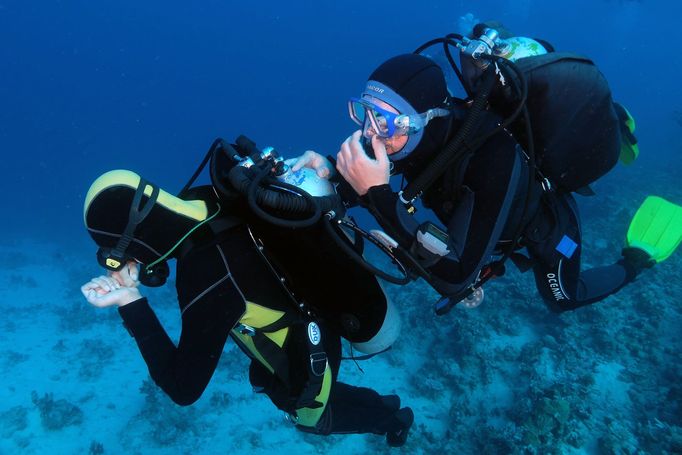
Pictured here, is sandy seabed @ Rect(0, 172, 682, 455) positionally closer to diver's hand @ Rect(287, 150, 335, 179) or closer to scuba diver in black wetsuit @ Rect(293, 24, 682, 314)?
scuba diver in black wetsuit @ Rect(293, 24, 682, 314)

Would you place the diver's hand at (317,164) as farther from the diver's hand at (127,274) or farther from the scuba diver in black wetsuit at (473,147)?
the diver's hand at (127,274)

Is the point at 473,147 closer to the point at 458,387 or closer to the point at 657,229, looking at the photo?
the point at 657,229

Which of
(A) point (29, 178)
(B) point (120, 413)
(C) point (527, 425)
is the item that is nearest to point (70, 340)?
(B) point (120, 413)

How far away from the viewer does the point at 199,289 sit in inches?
105

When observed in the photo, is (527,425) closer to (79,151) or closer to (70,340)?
(70,340)

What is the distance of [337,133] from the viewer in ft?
279

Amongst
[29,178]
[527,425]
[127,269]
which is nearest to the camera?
[127,269]

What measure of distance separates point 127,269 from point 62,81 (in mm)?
155890

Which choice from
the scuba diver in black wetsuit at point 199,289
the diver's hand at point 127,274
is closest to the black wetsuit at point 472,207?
the scuba diver in black wetsuit at point 199,289

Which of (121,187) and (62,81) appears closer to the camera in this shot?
(121,187)

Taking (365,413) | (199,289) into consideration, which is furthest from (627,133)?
(199,289)

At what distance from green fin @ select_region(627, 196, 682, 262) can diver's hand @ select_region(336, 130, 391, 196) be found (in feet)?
16.4

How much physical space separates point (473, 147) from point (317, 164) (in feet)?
3.63

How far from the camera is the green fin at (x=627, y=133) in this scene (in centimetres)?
462
